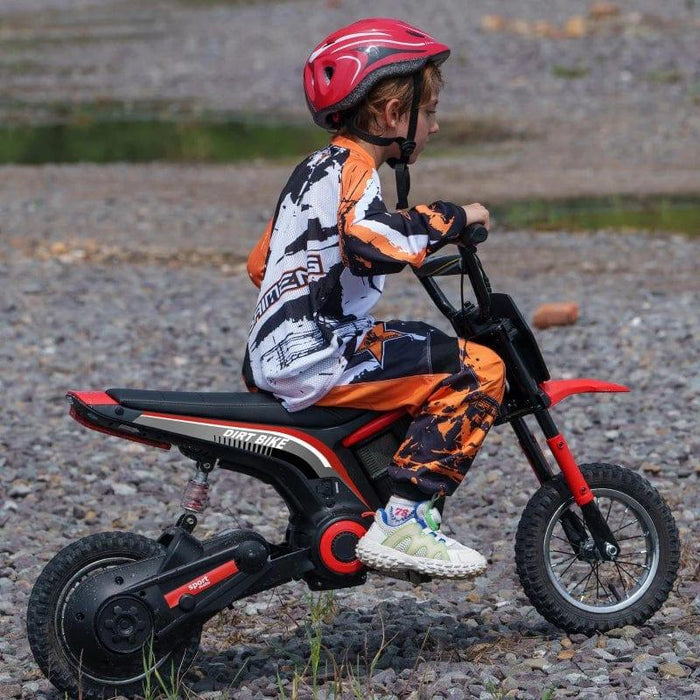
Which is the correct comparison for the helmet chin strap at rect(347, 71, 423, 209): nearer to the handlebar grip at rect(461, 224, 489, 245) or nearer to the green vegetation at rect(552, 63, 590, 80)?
the handlebar grip at rect(461, 224, 489, 245)

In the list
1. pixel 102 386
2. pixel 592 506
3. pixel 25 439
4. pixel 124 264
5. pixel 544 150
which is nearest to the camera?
pixel 592 506

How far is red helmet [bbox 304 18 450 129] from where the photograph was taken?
191 inches

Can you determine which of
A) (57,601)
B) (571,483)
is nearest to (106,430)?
(57,601)

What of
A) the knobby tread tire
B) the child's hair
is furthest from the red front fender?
the knobby tread tire

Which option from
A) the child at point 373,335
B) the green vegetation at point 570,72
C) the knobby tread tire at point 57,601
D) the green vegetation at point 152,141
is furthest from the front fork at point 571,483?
the green vegetation at point 570,72

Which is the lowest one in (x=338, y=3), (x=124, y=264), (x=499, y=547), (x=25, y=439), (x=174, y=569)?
(x=338, y=3)

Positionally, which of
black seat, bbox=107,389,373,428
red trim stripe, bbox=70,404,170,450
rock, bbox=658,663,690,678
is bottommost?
rock, bbox=658,663,690,678

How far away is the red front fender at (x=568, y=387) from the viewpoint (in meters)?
5.20

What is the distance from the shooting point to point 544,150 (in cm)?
2033

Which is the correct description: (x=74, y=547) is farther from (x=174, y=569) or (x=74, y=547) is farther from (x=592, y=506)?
(x=592, y=506)

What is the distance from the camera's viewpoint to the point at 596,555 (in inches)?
210

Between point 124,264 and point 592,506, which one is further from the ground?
point 592,506

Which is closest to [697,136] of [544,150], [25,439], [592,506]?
[544,150]

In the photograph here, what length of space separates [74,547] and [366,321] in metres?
→ 1.20
